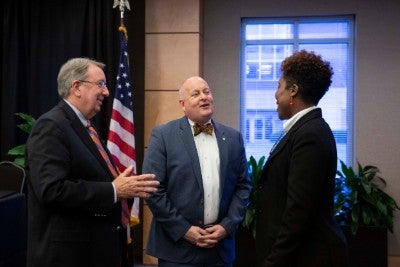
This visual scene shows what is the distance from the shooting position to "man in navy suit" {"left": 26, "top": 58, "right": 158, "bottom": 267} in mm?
1882

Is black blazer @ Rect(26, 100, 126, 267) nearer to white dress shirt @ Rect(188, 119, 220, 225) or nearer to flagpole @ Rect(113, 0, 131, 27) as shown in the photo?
white dress shirt @ Rect(188, 119, 220, 225)

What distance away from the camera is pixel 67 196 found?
73.3 inches

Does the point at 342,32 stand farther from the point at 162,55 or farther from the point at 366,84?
the point at 162,55

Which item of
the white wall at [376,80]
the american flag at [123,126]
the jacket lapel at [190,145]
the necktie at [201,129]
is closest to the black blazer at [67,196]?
the jacket lapel at [190,145]

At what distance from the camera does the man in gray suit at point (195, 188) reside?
2.31m

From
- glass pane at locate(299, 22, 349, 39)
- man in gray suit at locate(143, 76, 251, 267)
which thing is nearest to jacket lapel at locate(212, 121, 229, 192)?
man in gray suit at locate(143, 76, 251, 267)

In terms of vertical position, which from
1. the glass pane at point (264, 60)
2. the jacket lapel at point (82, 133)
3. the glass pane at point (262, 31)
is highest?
the glass pane at point (262, 31)

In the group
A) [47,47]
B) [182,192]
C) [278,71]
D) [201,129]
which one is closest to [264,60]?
[278,71]

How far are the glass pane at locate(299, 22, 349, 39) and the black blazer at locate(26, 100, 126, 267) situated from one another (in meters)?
3.82

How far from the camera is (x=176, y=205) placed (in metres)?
2.37

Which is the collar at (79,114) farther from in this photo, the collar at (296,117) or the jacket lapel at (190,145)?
the collar at (296,117)

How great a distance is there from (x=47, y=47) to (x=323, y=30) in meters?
3.01

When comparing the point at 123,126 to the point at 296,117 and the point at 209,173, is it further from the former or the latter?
the point at 296,117

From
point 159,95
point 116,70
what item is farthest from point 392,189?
point 116,70
